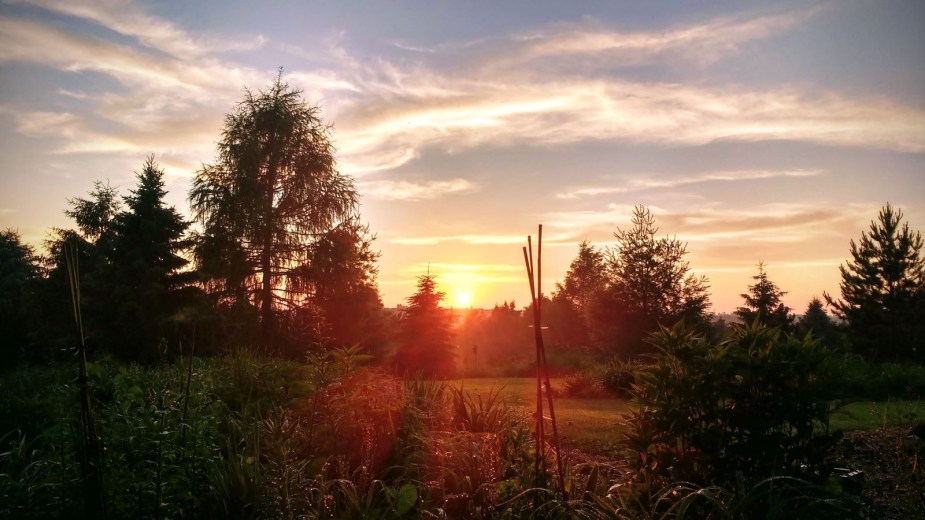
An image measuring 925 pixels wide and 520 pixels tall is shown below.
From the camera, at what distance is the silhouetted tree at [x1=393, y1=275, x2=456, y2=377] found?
83.5 ft

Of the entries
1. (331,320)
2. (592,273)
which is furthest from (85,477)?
(592,273)

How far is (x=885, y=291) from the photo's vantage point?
35031 mm

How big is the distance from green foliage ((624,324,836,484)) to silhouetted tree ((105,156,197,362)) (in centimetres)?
2072

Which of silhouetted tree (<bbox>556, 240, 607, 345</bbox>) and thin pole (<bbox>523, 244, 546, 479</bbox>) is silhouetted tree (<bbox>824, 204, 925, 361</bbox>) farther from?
thin pole (<bbox>523, 244, 546, 479</bbox>)

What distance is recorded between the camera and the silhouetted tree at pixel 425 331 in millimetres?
25453

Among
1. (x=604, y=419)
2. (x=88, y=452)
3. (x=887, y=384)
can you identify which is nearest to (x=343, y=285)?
(x=604, y=419)

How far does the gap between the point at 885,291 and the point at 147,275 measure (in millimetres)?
39396

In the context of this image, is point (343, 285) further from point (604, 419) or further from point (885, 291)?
point (885, 291)

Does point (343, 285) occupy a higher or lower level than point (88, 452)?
higher

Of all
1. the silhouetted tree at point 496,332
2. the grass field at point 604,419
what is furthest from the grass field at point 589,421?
the silhouetted tree at point 496,332

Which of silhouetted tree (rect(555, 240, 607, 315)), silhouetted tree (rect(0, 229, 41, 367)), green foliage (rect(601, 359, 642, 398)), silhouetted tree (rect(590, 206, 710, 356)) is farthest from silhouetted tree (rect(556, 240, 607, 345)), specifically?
silhouetted tree (rect(0, 229, 41, 367))

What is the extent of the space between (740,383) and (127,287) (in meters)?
23.1

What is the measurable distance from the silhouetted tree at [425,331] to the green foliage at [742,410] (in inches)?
855

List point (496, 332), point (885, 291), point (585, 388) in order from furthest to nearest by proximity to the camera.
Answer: point (496, 332) → point (885, 291) → point (585, 388)
